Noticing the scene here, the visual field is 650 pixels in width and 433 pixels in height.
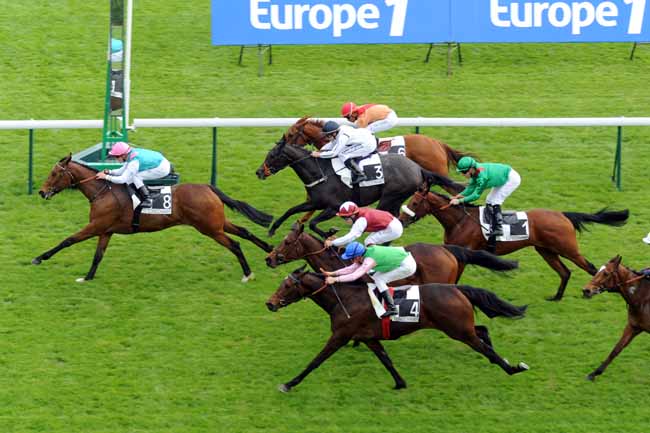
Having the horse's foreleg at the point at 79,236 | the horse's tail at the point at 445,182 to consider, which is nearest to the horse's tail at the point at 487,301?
the horse's tail at the point at 445,182

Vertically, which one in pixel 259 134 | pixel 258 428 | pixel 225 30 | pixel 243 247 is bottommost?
pixel 258 428

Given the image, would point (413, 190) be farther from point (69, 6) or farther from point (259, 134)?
point (69, 6)

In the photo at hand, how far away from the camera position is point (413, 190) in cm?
1365

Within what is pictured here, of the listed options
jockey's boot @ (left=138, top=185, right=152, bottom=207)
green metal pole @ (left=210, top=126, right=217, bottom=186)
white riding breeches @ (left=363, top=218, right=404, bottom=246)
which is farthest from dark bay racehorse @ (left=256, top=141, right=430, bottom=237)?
white riding breeches @ (left=363, top=218, right=404, bottom=246)

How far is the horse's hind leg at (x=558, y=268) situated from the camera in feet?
42.2

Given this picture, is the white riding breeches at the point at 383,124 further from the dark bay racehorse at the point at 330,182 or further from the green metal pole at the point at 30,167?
the green metal pole at the point at 30,167

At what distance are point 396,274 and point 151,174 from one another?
3411 mm

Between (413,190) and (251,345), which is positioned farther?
(413,190)

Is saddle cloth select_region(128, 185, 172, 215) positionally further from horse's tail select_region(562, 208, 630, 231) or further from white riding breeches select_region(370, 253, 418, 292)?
horse's tail select_region(562, 208, 630, 231)

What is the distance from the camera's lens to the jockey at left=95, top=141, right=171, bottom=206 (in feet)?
43.0

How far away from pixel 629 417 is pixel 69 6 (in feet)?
41.3

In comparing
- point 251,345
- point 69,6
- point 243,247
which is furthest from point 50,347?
point 69,6

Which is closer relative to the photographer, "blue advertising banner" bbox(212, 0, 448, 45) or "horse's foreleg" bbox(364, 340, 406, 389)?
"horse's foreleg" bbox(364, 340, 406, 389)

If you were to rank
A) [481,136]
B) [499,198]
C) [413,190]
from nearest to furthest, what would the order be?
[499,198], [413,190], [481,136]
